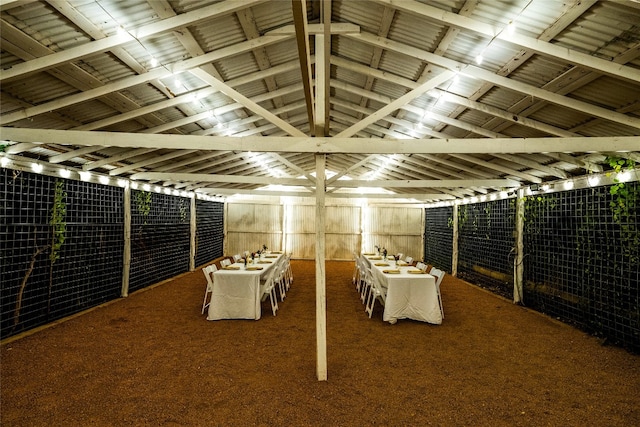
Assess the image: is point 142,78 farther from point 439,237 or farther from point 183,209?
point 439,237

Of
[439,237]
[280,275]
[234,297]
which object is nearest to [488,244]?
[439,237]

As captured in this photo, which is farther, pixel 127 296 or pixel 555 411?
pixel 127 296

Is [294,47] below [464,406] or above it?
above

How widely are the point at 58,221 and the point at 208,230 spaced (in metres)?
6.78

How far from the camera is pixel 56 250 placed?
531cm

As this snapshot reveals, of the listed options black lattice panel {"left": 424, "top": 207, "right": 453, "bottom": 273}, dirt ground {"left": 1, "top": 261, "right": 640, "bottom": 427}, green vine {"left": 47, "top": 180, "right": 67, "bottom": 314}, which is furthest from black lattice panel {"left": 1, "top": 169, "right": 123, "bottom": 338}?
black lattice panel {"left": 424, "top": 207, "right": 453, "bottom": 273}

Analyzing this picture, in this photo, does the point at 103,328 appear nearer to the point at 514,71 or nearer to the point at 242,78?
the point at 242,78

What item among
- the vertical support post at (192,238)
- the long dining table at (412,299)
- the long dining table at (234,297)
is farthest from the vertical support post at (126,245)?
the long dining table at (412,299)

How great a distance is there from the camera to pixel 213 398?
3021mm

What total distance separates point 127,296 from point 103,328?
219 centimetres

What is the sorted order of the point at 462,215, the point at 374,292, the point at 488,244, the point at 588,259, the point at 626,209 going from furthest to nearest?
the point at 462,215 → the point at 488,244 → the point at 374,292 → the point at 588,259 → the point at 626,209

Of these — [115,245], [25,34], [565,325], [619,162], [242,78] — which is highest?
[242,78]

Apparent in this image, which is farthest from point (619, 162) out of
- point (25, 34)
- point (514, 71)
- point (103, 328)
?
point (103, 328)

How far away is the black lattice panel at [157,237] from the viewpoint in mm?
7555
